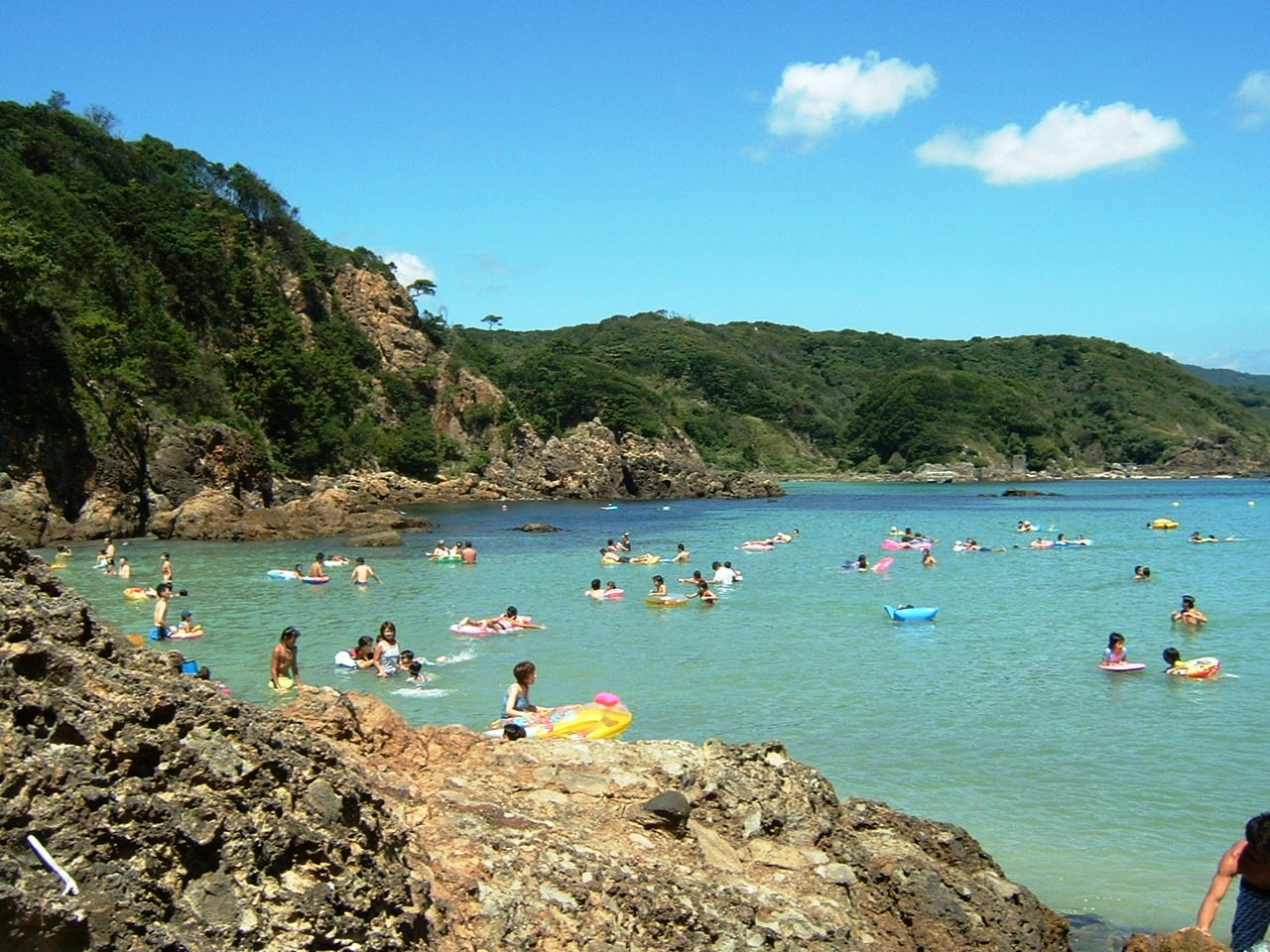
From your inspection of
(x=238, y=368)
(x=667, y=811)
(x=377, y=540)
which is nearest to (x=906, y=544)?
(x=377, y=540)

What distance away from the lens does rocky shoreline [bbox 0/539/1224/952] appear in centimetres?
373

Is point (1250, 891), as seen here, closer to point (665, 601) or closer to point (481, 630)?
point (481, 630)

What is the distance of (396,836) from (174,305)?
64801 millimetres

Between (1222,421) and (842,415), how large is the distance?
57.6m

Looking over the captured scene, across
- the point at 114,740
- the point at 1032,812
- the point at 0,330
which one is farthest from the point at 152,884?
the point at 0,330

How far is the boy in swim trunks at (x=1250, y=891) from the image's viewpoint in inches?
237

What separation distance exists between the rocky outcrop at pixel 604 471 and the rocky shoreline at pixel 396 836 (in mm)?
77503

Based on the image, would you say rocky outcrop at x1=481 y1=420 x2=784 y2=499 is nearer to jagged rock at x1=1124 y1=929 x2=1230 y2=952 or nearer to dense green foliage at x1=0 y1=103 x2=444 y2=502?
dense green foliage at x1=0 y1=103 x2=444 y2=502

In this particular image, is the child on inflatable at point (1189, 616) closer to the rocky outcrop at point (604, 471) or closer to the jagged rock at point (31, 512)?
the jagged rock at point (31, 512)

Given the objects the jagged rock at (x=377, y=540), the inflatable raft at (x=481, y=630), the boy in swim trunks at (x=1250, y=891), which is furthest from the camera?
the jagged rock at (x=377, y=540)

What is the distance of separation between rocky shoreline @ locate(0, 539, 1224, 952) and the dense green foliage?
124 feet

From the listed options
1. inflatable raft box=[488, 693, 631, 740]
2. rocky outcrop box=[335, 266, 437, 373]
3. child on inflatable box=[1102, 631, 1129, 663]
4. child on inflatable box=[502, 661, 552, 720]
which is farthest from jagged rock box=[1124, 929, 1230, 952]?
rocky outcrop box=[335, 266, 437, 373]

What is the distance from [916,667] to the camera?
1816 cm

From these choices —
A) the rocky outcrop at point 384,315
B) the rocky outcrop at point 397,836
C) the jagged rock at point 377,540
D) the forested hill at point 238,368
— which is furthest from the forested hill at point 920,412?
the rocky outcrop at point 397,836
